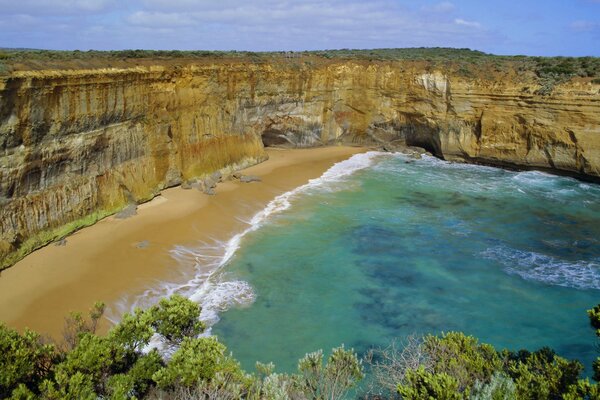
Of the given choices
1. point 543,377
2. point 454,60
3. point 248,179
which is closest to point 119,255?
point 248,179

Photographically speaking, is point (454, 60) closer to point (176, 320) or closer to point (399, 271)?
point (399, 271)

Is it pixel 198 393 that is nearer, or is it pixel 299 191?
pixel 198 393

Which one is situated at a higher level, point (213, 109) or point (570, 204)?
point (213, 109)

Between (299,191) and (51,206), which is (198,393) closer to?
(51,206)

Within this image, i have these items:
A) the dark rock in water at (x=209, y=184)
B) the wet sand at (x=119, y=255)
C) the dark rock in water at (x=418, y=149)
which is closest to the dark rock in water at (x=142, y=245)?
the wet sand at (x=119, y=255)

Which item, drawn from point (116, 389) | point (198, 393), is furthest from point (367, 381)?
point (116, 389)

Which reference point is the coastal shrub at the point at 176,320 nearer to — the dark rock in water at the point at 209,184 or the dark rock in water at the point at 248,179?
the dark rock in water at the point at 209,184
